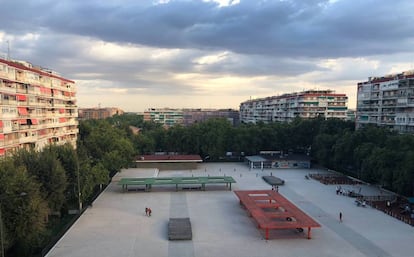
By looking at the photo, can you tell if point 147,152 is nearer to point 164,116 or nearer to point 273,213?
point 273,213

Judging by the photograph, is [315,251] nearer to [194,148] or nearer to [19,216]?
[19,216]

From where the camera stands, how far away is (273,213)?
3088 centimetres

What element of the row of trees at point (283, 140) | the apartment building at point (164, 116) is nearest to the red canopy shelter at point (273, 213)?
the row of trees at point (283, 140)

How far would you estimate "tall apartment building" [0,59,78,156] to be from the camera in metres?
38.3

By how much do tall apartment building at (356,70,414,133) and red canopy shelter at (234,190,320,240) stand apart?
33811 mm

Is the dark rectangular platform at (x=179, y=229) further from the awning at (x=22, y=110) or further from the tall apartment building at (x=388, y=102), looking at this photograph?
the tall apartment building at (x=388, y=102)

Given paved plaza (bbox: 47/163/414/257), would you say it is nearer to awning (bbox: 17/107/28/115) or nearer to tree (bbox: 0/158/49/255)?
tree (bbox: 0/158/49/255)

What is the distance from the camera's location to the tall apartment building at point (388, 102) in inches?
2248

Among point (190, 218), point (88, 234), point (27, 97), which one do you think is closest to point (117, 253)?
point (88, 234)

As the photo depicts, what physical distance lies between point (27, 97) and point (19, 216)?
25.1 meters

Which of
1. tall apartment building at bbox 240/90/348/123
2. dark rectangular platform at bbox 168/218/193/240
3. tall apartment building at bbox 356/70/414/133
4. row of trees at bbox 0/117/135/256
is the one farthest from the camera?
tall apartment building at bbox 240/90/348/123

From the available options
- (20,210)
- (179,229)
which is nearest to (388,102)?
(179,229)

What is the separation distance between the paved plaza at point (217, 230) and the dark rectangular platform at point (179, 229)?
1.78 ft

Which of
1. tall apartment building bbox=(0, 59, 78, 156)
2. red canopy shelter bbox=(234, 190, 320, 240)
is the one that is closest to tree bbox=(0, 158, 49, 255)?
tall apartment building bbox=(0, 59, 78, 156)
